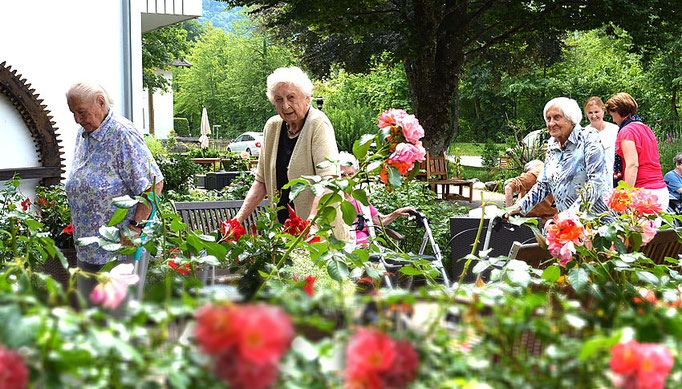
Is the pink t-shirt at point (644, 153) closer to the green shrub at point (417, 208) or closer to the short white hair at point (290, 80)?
the green shrub at point (417, 208)

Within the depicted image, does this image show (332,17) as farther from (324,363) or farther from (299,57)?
(324,363)

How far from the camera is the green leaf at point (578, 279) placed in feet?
6.54

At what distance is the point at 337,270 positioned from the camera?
7.12 feet

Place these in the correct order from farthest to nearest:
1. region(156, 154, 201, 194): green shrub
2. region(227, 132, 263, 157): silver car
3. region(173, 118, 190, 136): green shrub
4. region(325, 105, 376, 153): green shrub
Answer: region(173, 118, 190, 136): green shrub → region(227, 132, 263, 157): silver car → region(325, 105, 376, 153): green shrub → region(156, 154, 201, 194): green shrub

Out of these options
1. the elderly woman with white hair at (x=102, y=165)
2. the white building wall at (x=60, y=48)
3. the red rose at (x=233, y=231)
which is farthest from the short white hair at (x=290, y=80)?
the white building wall at (x=60, y=48)

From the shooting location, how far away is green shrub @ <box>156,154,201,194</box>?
39.9 ft

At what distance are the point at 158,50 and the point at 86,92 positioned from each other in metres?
26.6

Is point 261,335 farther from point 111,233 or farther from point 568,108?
point 568,108

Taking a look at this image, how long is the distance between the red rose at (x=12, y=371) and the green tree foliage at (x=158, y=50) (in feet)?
89.2

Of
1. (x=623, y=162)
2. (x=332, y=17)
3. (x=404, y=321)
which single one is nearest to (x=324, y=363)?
(x=404, y=321)

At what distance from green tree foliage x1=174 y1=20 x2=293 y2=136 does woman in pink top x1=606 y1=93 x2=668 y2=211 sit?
51.6 metres

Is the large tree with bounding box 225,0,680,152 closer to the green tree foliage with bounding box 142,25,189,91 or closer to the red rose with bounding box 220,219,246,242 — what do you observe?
the red rose with bounding box 220,219,246,242

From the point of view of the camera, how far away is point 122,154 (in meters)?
3.46

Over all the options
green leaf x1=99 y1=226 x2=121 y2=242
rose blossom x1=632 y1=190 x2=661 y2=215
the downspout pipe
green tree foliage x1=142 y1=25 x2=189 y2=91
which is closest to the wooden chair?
the downspout pipe
